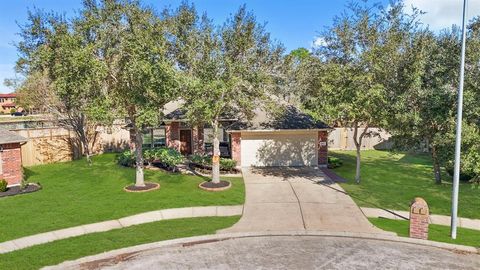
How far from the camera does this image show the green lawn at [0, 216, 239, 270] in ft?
30.9

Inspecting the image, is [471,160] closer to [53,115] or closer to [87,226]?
[87,226]

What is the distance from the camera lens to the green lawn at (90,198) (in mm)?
12555

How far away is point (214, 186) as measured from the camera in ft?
56.3

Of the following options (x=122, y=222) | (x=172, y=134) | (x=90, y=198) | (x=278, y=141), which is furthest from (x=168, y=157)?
(x=122, y=222)

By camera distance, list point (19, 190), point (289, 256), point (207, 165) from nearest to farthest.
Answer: point (289, 256), point (19, 190), point (207, 165)

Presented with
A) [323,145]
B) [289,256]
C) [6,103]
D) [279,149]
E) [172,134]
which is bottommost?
[289,256]

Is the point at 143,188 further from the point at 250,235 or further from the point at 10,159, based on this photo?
the point at 250,235

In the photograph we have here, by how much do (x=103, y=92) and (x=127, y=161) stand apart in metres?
7.84

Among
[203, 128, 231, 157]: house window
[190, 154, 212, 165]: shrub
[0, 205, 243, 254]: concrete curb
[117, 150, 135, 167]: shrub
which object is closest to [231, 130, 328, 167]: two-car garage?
[190, 154, 212, 165]: shrub

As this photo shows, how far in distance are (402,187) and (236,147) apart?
992 cm

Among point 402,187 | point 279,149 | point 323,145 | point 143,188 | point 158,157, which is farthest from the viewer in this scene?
point 279,149

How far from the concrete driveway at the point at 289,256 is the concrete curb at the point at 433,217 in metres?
2.76

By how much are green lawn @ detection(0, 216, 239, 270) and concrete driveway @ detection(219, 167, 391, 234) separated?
104 cm

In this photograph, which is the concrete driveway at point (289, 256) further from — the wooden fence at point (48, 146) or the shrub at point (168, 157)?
the wooden fence at point (48, 146)
